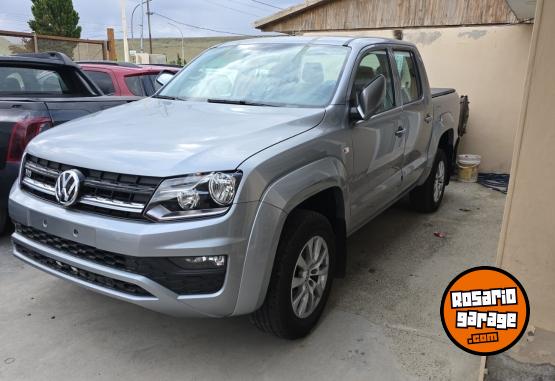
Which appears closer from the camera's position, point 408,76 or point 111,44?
point 408,76

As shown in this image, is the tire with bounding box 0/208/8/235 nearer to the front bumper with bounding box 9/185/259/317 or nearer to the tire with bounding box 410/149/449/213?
the front bumper with bounding box 9/185/259/317

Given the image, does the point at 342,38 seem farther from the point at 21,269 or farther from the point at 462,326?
the point at 21,269

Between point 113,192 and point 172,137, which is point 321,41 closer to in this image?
point 172,137

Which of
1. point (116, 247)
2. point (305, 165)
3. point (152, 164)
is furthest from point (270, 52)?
point (116, 247)

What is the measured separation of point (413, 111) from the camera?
436 centimetres

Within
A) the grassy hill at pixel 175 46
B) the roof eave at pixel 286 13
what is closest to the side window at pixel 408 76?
the roof eave at pixel 286 13

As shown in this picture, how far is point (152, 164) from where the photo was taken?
228 centimetres

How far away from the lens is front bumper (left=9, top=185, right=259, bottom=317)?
7.19 feet

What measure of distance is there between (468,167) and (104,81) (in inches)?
216

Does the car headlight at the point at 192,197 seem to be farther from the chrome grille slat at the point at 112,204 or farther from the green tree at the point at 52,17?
the green tree at the point at 52,17

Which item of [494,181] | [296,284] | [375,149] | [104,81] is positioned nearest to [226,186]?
[296,284]

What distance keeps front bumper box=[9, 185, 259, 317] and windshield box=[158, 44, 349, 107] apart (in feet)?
4.07

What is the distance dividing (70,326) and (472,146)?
6783 millimetres

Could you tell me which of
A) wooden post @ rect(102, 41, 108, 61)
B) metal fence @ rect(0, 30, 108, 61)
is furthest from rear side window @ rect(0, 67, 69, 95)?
wooden post @ rect(102, 41, 108, 61)
